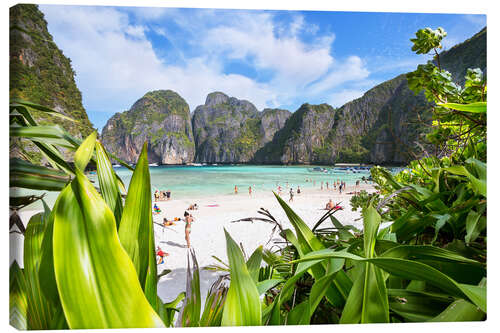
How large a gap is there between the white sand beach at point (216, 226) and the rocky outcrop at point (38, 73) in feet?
0.89

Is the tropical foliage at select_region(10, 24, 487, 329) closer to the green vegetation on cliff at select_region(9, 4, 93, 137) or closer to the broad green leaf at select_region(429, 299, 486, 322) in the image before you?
the broad green leaf at select_region(429, 299, 486, 322)

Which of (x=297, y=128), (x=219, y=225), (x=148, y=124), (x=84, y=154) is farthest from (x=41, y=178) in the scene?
(x=297, y=128)

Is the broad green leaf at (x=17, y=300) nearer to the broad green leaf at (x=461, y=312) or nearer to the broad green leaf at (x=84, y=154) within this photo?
the broad green leaf at (x=84, y=154)

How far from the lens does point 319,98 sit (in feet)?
4.01

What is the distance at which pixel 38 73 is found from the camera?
69 centimetres

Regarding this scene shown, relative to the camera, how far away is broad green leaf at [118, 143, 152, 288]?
349 millimetres

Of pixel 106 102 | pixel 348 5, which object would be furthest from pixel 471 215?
pixel 106 102

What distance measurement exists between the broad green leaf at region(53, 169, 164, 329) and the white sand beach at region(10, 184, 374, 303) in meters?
Answer: 0.23

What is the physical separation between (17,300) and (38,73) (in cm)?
61

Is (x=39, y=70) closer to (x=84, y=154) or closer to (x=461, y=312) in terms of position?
(x=84, y=154)

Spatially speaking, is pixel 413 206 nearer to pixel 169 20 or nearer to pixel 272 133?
pixel 169 20

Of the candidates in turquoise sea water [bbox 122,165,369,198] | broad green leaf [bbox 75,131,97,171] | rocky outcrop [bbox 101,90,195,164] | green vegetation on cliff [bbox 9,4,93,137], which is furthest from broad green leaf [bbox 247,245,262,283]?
turquoise sea water [bbox 122,165,369,198]

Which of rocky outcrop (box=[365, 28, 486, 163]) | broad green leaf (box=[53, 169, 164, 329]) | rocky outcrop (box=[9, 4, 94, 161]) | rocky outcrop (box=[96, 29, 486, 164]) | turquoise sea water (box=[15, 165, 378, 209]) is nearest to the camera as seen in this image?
broad green leaf (box=[53, 169, 164, 329])

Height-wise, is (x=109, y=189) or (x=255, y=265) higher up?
(x=109, y=189)
